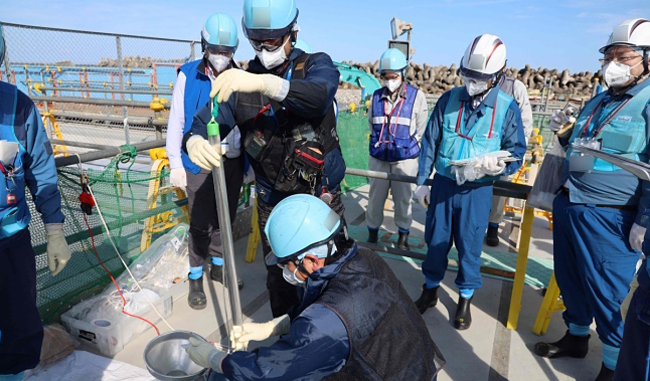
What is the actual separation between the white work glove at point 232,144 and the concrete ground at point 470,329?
1.08 m

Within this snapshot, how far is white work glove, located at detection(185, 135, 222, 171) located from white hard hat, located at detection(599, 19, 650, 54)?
2308 mm

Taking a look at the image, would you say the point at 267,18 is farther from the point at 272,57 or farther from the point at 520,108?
the point at 520,108

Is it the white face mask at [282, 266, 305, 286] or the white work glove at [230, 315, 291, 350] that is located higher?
the white face mask at [282, 266, 305, 286]

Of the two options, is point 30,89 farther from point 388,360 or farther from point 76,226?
point 388,360

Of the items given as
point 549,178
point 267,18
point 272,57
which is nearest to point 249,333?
point 272,57

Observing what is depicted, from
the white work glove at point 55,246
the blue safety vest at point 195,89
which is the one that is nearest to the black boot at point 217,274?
the blue safety vest at point 195,89

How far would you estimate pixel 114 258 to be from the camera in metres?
3.47

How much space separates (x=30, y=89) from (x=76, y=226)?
242 inches

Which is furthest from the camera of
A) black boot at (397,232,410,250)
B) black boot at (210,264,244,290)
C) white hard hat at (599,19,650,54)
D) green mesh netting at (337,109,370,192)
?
green mesh netting at (337,109,370,192)

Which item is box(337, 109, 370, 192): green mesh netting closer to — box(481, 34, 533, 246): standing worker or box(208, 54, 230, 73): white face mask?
box(481, 34, 533, 246): standing worker

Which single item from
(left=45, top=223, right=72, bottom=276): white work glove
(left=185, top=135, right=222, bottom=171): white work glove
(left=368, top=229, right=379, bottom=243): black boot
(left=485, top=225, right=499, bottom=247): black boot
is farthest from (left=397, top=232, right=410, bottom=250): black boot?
(left=45, top=223, right=72, bottom=276): white work glove

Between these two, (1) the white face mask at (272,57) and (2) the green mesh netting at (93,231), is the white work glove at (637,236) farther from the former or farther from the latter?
(2) the green mesh netting at (93,231)

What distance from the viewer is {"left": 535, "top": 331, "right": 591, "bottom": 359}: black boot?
2820mm

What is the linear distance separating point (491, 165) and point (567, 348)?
136 centimetres
